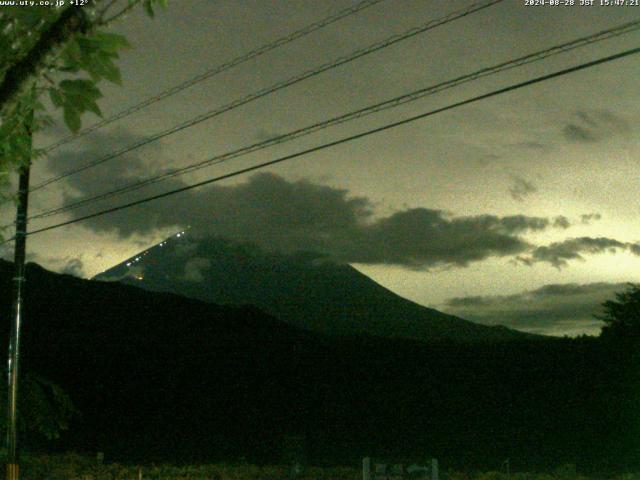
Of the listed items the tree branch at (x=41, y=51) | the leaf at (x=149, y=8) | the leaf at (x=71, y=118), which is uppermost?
the leaf at (x=149, y=8)

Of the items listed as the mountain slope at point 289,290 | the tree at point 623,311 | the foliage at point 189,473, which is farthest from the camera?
the mountain slope at point 289,290

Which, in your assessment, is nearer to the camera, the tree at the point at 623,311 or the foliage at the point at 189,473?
the foliage at the point at 189,473

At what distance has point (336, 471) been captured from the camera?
17281mm

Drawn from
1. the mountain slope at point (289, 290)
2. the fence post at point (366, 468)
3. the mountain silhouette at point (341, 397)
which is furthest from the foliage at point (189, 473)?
the mountain slope at point (289, 290)

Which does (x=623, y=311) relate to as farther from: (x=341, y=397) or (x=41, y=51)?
(x=41, y=51)

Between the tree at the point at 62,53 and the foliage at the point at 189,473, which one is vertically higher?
the tree at the point at 62,53

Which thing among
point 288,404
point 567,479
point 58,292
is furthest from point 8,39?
point 58,292

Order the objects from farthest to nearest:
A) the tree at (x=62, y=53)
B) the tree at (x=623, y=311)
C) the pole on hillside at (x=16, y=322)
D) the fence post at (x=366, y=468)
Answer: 1. the tree at (x=623, y=311)
2. the pole on hillside at (x=16, y=322)
3. the fence post at (x=366, y=468)
4. the tree at (x=62, y=53)

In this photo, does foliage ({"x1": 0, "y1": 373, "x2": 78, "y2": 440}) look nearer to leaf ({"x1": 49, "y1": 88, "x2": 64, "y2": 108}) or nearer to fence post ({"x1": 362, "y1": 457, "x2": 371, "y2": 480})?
fence post ({"x1": 362, "y1": 457, "x2": 371, "y2": 480})

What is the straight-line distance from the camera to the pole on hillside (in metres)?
14.6

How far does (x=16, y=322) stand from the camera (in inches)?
590

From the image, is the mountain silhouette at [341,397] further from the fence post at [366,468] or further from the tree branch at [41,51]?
the tree branch at [41,51]

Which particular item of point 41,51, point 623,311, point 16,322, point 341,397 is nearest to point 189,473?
point 16,322

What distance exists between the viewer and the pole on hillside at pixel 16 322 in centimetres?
1465
